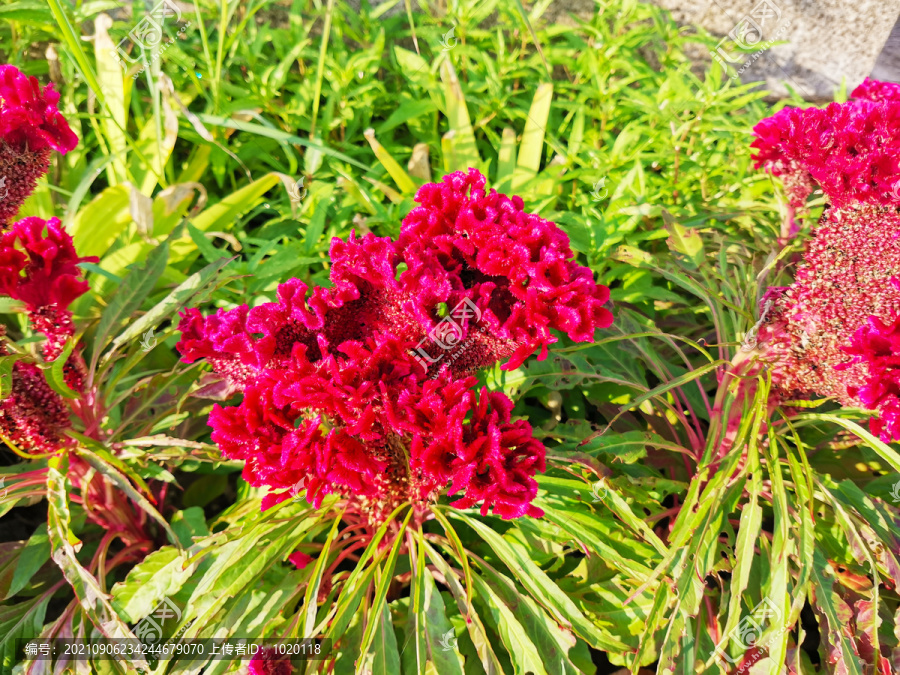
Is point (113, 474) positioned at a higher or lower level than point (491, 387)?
lower

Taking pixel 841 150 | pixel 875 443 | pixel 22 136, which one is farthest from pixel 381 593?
pixel 841 150

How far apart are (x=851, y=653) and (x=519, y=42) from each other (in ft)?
7.52

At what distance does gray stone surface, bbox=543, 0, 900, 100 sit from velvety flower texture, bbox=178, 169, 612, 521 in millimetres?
1957

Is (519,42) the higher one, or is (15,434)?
(519,42)

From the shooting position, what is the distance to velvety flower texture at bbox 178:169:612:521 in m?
0.92

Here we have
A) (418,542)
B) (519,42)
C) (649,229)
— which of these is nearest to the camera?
(418,542)

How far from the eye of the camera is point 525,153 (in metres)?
2.00

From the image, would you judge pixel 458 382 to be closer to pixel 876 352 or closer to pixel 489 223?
pixel 489 223

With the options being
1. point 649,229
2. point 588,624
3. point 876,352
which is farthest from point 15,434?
point 649,229

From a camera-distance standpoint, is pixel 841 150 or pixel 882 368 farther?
pixel 841 150

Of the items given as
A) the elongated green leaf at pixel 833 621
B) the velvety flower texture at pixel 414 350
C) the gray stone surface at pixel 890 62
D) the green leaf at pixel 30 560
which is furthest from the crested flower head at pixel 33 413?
the gray stone surface at pixel 890 62
